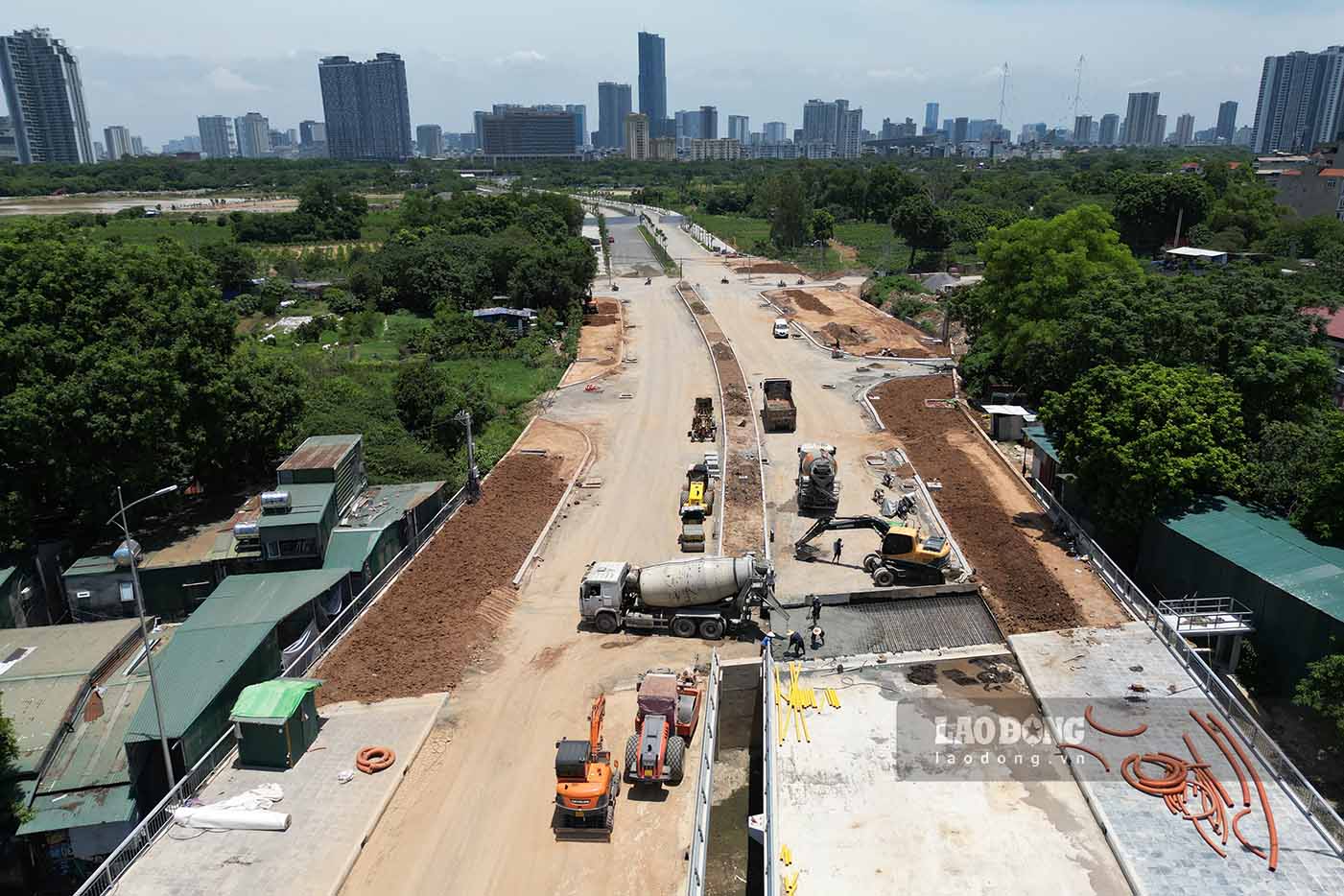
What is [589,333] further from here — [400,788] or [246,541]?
[400,788]

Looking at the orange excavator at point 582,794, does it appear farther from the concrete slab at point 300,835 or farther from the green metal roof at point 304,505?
the green metal roof at point 304,505

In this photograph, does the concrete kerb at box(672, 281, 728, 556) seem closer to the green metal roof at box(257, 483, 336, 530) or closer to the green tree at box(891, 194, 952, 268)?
the green metal roof at box(257, 483, 336, 530)

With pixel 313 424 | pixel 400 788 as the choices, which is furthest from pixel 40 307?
pixel 400 788

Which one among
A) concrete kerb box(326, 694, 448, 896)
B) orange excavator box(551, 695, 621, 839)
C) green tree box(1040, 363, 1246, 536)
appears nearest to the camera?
concrete kerb box(326, 694, 448, 896)

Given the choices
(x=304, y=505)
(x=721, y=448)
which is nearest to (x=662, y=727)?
(x=304, y=505)

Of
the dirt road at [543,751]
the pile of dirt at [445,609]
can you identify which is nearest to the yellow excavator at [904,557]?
the dirt road at [543,751]

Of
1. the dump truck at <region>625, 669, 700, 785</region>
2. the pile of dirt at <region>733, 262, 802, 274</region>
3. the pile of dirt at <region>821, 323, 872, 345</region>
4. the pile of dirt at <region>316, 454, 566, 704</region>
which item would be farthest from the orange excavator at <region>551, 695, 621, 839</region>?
the pile of dirt at <region>733, 262, 802, 274</region>
